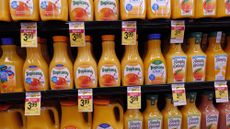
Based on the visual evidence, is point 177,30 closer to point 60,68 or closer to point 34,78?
point 60,68

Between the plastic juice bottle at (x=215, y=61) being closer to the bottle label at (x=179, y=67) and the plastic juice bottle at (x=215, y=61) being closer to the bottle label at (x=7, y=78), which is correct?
the bottle label at (x=179, y=67)

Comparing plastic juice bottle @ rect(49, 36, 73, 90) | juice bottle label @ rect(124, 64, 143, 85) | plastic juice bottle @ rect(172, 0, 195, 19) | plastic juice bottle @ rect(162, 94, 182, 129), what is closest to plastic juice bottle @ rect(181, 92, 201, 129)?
plastic juice bottle @ rect(162, 94, 182, 129)

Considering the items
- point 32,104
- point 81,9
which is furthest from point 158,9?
point 32,104

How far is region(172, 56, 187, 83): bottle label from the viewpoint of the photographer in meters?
1.34

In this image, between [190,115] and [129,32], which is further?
[190,115]

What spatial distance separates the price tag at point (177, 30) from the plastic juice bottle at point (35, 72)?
0.75 m

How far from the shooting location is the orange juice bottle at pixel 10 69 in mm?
1234

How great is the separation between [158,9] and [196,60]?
1.29 feet

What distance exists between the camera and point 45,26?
1185 mm

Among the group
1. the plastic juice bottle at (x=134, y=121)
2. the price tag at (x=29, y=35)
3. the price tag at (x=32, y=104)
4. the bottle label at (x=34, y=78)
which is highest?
the price tag at (x=29, y=35)

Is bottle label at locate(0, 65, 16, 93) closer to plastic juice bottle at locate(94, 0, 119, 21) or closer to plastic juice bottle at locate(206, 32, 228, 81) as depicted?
plastic juice bottle at locate(94, 0, 119, 21)

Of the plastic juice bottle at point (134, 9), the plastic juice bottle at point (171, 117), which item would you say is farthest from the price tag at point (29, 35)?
the plastic juice bottle at point (171, 117)

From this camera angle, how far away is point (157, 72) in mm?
1320

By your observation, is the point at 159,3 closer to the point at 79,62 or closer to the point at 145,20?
the point at 145,20
